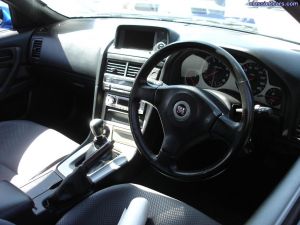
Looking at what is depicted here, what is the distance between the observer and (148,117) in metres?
1.92

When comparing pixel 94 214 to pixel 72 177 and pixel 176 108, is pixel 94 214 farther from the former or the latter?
pixel 176 108

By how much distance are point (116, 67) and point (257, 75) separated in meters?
0.74

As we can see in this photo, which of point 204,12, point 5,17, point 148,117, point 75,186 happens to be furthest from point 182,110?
point 5,17

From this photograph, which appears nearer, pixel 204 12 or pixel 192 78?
pixel 192 78

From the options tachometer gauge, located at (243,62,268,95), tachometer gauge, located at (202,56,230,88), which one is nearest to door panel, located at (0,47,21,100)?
tachometer gauge, located at (202,56,230,88)

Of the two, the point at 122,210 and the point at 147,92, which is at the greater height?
the point at 147,92

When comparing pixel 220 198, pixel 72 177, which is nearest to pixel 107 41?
pixel 72 177

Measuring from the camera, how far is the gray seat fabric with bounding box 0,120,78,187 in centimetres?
192

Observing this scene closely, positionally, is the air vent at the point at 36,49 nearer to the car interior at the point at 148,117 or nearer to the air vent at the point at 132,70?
the car interior at the point at 148,117

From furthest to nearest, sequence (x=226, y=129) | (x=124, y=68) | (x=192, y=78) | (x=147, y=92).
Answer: (x=124, y=68)
(x=192, y=78)
(x=147, y=92)
(x=226, y=129)

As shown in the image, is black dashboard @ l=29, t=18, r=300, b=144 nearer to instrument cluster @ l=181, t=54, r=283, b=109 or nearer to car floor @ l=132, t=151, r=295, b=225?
instrument cluster @ l=181, t=54, r=283, b=109

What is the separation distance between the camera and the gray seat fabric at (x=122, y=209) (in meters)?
1.42

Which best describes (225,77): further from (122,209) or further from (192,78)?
(122,209)

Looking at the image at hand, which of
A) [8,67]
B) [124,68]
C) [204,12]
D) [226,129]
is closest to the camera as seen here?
[226,129]
